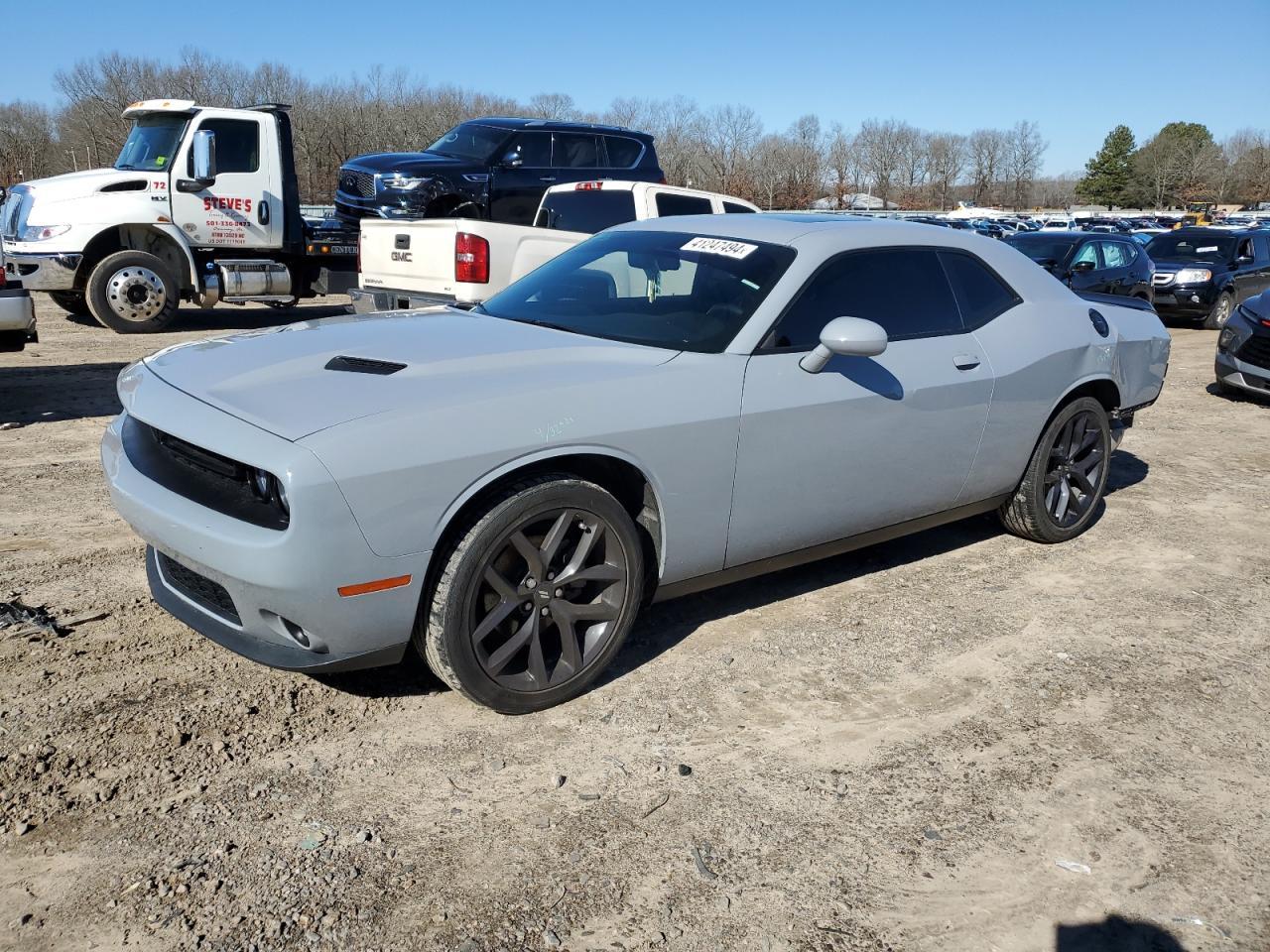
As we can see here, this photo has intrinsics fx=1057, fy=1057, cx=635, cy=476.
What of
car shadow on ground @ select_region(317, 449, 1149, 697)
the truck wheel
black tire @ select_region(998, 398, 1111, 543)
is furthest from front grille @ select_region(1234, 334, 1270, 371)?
the truck wheel

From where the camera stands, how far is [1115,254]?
1528 centimetres

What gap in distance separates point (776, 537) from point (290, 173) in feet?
35.5

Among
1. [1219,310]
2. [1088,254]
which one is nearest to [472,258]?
[1088,254]

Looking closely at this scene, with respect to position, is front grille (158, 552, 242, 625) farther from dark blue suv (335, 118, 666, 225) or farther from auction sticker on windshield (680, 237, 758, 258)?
dark blue suv (335, 118, 666, 225)

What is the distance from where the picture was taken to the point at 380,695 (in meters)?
3.60

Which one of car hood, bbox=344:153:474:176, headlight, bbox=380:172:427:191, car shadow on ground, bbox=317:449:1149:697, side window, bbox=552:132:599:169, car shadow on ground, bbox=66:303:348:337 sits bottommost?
car shadow on ground, bbox=66:303:348:337

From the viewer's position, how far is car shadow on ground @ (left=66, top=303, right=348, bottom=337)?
42.7 ft

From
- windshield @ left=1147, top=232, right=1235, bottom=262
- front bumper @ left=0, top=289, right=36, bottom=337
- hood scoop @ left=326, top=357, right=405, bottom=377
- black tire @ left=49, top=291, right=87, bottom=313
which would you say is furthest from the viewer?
windshield @ left=1147, top=232, right=1235, bottom=262

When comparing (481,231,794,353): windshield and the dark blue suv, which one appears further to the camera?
the dark blue suv

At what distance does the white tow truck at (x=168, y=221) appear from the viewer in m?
11.8

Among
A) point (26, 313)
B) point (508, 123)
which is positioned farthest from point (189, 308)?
point (26, 313)

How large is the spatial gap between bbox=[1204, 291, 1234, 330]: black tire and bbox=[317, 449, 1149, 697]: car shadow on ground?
12.5 metres

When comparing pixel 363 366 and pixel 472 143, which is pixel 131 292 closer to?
pixel 472 143

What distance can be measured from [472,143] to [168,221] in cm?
389
